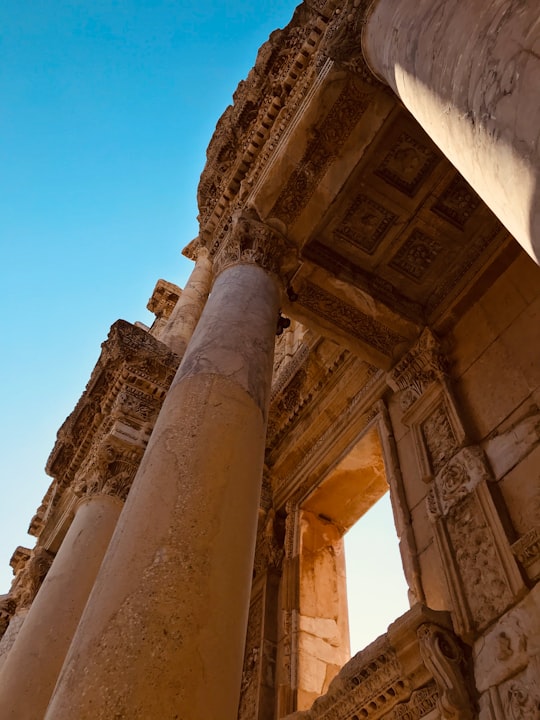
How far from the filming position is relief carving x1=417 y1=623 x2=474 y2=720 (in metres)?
4.18

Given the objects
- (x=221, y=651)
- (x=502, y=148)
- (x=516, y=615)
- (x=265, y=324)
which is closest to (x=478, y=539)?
(x=516, y=615)

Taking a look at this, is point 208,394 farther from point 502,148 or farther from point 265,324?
point 502,148

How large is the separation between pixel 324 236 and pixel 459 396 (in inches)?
101

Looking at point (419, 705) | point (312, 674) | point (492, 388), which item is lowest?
point (419, 705)

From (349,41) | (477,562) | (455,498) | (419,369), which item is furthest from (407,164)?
(477,562)

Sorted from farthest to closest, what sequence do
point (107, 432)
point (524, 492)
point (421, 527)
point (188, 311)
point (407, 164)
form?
point (188, 311) → point (107, 432) → point (407, 164) → point (421, 527) → point (524, 492)

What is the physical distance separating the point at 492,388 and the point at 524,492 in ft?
4.46

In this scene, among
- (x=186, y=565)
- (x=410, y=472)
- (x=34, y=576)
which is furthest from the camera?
(x=34, y=576)

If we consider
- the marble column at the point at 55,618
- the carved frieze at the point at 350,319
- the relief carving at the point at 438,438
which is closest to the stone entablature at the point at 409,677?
the relief carving at the point at 438,438

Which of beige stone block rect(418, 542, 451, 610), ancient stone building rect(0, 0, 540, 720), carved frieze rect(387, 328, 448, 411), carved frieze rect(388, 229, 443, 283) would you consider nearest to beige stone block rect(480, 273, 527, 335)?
ancient stone building rect(0, 0, 540, 720)

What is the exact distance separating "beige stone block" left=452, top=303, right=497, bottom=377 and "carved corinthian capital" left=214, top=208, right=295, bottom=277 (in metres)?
2.24

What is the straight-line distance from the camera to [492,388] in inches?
237

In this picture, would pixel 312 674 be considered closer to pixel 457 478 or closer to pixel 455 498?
pixel 455 498

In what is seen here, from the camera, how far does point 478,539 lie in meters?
5.07
